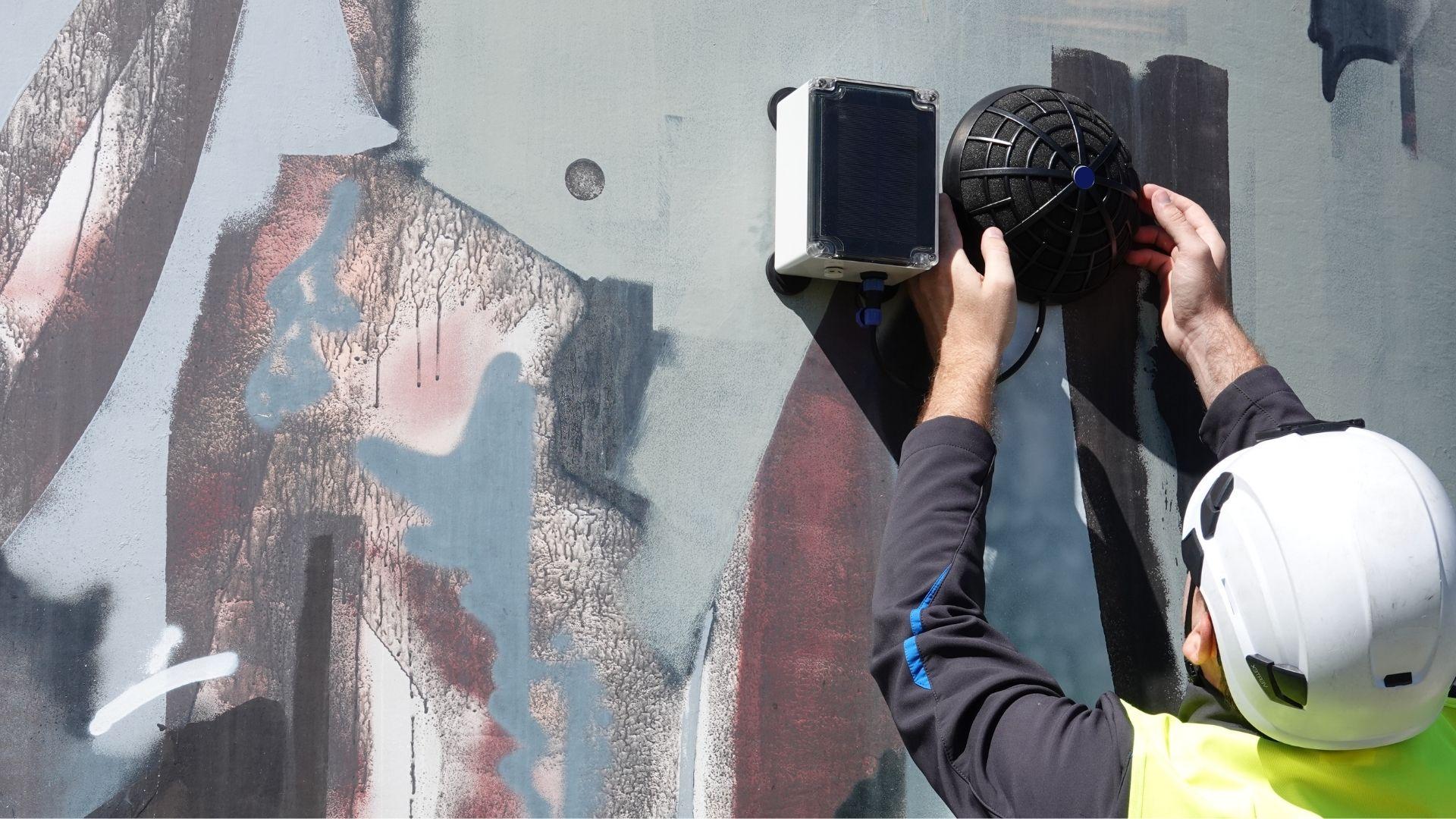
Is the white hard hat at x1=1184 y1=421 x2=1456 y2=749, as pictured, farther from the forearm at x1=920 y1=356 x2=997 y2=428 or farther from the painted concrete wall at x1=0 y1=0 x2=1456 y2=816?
the painted concrete wall at x1=0 y1=0 x2=1456 y2=816

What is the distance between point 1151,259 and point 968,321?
436 mm

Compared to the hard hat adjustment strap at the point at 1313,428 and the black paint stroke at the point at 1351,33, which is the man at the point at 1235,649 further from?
the black paint stroke at the point at 1351,33

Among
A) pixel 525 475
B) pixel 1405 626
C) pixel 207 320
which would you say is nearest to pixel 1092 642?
pixel 1405 626

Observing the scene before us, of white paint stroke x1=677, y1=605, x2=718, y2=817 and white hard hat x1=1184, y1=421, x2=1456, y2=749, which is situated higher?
white hard hat x1=1184, y1=421, x2=1456, y2=749

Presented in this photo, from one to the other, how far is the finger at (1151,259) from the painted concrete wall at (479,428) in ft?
0.19

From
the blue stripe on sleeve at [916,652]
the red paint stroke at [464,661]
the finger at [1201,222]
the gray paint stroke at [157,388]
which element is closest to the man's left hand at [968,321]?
the blue stripe on sleeve at [916,652]

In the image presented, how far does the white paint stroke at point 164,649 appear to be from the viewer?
131 cm

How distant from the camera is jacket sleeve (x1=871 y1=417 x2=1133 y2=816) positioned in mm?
1117

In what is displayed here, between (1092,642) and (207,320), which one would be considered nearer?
(207,320)

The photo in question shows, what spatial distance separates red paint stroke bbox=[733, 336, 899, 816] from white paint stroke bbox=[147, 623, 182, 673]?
2.66 feet

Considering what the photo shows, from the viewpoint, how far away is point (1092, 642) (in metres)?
1.58

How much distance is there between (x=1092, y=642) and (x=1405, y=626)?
60 centimetres

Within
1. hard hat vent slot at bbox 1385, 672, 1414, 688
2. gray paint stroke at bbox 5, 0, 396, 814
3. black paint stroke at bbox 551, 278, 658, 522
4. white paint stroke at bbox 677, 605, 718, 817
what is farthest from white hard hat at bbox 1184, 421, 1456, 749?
gray paint stroke at bbox 5, 0, 396, 814

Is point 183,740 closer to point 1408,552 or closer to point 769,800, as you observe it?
point 769,800
